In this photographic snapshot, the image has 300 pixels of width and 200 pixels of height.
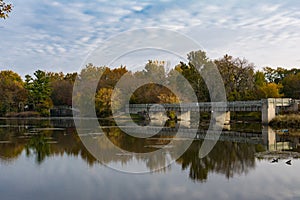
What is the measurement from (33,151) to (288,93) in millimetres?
37470

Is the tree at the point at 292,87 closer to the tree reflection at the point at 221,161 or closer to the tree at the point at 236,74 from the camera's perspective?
the tree at the point at 236,74

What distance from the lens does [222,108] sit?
39250 millimetres

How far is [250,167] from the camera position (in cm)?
1384

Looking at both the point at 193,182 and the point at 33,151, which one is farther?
the point at 33,151

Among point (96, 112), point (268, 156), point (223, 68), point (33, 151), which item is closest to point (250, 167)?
point (268, 156)

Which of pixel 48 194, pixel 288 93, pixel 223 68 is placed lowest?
pixel 48 194

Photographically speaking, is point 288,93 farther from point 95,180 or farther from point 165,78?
point 95,180

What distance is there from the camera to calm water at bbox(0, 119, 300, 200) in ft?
33.6

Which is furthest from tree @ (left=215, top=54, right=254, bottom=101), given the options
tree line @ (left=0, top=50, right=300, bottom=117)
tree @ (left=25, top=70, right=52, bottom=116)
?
tree @ (left=25, top=70, right=52, bottom=116)

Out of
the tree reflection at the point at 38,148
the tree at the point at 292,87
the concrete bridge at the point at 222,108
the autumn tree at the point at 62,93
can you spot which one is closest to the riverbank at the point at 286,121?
the concrete bridge at the point at 222,108

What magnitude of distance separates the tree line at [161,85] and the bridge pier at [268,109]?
7.68 meters

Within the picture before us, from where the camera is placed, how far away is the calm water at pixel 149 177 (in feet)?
33.6

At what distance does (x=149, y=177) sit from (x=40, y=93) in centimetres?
5392

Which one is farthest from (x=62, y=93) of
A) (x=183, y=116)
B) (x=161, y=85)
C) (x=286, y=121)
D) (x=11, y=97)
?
(x=286, y=121)
